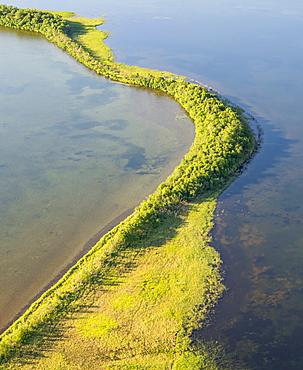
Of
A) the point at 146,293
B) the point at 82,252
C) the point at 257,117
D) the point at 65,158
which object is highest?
the point at 257,117

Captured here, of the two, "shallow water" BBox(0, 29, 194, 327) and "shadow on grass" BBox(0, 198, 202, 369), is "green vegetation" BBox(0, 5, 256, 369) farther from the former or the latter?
"shallow water" BBox(0, 29, 194, 327)

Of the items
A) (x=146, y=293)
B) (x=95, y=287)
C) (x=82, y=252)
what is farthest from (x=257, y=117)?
(x=95, y=287)

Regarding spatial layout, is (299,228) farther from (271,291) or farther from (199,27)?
(199,27)

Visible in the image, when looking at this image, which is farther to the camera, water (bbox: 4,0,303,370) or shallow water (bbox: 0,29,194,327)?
shallow water (bbox: 0,29,194,327)

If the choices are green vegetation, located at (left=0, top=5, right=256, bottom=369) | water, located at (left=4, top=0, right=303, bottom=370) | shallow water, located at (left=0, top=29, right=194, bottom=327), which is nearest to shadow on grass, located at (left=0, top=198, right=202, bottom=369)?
green vegetation, located at (left=0, top=5, right=256, bottom=369)

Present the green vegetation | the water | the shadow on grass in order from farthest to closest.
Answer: the water, the green vegetation, the shadow on grass

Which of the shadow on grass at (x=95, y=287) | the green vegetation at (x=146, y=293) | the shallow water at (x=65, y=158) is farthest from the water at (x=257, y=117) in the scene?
the shallow water at (x=65, y=158)

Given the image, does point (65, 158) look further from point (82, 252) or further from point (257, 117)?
point (257, 117)
